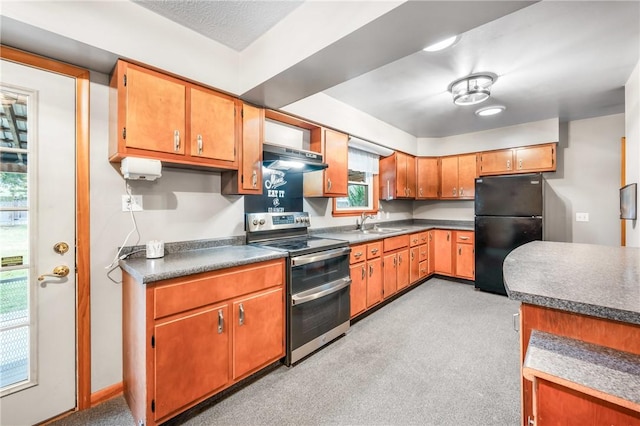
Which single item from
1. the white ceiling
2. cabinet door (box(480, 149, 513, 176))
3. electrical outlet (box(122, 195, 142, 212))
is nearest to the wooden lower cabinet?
electrical outlet (box(122, 195, 142, 212))

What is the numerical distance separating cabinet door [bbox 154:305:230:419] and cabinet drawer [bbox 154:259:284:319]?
0.08 metres

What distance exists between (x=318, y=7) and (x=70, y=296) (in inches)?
93.3

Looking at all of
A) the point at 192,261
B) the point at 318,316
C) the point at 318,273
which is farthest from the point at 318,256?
the point at 192,261

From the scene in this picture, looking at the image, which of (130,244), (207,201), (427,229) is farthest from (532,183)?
(130,244)

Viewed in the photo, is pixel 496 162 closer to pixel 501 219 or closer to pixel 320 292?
pixel 501 219

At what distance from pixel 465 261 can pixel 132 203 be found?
4389mm

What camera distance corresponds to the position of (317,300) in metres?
2.31

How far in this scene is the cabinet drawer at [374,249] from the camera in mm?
3029

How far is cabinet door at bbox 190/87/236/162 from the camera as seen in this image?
1935 mm

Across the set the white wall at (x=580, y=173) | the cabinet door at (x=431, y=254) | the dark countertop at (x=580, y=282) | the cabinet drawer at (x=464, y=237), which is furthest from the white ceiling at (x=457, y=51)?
the cabinet door at (x=431, y=254)

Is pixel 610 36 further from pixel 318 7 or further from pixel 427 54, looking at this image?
pixel 318 7

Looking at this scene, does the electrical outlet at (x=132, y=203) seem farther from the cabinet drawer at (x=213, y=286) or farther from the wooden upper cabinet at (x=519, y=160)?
the wooden upper cabinet at (x=519, y=160)

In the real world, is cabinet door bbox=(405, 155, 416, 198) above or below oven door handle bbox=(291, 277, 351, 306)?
above

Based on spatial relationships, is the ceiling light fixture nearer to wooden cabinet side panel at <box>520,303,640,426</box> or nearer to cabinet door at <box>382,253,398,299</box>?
cabinet door at <box>382,253,398,299</box>
